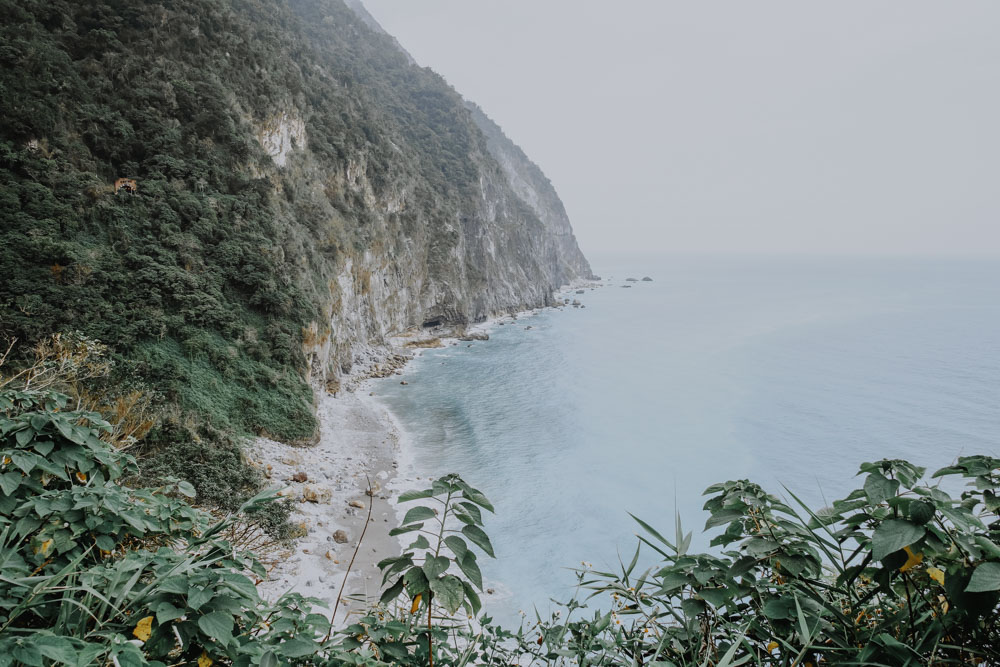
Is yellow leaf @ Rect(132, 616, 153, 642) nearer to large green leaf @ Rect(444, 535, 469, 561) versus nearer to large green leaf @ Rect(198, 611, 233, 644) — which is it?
large green leaf @ Rect(198, 611, 233, 644)

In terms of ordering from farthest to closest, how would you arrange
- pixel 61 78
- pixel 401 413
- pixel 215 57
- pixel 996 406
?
1. pixel 996 406
2. pixel 401 413
3. pixel 215 57
4. pixel 61 78

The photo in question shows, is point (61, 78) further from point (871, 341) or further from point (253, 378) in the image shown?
point (871, 341)

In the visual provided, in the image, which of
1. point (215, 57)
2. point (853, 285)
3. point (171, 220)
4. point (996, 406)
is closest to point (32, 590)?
point (171, 220)

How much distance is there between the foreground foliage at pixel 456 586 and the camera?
128 centimetres

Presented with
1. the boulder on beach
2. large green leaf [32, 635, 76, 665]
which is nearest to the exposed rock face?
the boulder on beach

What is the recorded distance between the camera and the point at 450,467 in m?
18.1

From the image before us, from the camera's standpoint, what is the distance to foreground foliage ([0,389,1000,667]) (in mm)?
1278

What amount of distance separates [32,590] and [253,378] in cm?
1645

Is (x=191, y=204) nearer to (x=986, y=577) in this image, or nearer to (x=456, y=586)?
(x=456, y=586)

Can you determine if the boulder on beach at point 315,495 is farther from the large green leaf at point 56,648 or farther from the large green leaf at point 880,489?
the large green leaf at point 880,489

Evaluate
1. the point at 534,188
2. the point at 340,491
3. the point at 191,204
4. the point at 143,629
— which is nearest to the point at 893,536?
the point at 143,629

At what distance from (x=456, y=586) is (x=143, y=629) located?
105 centimetres

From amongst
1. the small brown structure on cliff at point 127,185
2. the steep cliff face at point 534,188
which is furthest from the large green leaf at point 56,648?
the steep cliff face at point 534,188

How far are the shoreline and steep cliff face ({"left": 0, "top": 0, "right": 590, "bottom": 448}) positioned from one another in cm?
151
